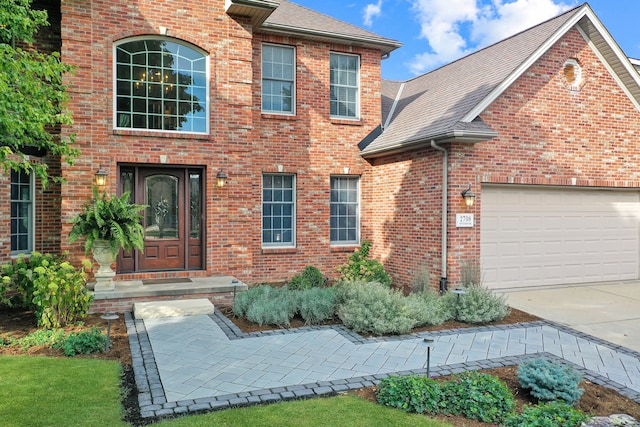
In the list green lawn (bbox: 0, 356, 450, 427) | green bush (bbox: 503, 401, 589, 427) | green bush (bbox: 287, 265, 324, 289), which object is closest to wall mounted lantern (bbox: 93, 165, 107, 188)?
green bush (bbox: 287, 265, 324, 289)

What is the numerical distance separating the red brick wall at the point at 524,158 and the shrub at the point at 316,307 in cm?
300

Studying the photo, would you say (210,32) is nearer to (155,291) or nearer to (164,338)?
(155,291)

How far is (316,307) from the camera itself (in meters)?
7.74

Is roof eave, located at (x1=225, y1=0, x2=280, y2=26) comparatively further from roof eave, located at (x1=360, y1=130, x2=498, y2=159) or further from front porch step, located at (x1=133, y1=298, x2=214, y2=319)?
front porch step, located at (x1=133, y1=298, x2=214, y2=319)

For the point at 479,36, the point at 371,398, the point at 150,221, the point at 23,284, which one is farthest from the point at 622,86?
the point at 479,36

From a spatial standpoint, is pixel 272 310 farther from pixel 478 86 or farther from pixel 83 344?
pixel 478 86

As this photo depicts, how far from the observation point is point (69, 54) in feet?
29.3

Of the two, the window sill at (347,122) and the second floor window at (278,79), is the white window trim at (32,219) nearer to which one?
the second floor window at (278,79)

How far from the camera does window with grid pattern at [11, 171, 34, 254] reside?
30.1 ft

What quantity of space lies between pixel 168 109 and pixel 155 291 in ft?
12.8

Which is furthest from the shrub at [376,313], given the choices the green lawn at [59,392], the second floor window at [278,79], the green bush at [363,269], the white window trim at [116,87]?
the second floor window at [278,79]

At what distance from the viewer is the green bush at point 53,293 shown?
6.93 metres

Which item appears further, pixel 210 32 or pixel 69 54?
pixel 210 32

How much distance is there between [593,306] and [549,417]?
231 inches
